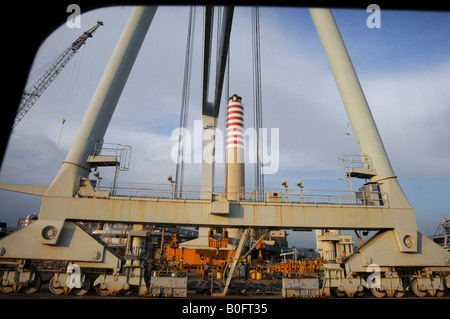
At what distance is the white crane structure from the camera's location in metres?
12.1

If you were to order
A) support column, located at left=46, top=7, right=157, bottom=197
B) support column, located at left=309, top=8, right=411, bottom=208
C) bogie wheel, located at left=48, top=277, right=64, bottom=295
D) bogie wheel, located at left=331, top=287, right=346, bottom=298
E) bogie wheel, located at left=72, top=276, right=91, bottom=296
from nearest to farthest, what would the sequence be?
bogie wheel, located at left=48, top=277, right=64, bottom=295, bogie wheel, located at left=72, top=276, right=91, bottom=296, support column, located at left=46, top=7, right=157, bottom=197, bogie wheel, located at left=331, top=287, right=346, bottom=298, support column, located at left=309, top=8, right=411, bottom=208

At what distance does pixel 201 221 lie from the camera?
42.4 feet

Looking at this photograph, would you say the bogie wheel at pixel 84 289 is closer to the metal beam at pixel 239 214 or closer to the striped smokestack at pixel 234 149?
the metal beam at pixel 239 214

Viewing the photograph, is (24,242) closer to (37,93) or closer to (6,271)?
(6,271)

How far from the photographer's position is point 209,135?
3259cm

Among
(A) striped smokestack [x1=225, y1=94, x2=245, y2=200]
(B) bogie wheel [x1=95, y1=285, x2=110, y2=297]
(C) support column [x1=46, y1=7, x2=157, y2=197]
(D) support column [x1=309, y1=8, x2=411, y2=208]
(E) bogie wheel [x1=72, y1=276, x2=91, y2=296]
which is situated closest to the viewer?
(B) bogie wheel [x1=95, y1=285, x2=110, y2=297]

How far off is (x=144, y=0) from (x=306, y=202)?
1210 centimetres

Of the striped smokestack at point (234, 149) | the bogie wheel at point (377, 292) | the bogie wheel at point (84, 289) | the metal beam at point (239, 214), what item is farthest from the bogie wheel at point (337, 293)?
the striped smokestack at point (234, 149)

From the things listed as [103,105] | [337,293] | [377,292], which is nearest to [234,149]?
[103,105]

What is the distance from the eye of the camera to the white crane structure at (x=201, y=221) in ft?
Answer: 39.6

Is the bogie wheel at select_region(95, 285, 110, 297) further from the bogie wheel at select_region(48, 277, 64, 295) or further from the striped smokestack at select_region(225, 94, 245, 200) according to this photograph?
the striped smokestack at select_region(225, 94, 245, 200)

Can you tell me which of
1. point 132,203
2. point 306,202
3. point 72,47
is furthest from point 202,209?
point 72,47

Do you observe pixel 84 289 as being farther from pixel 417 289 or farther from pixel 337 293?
pixel 417 289

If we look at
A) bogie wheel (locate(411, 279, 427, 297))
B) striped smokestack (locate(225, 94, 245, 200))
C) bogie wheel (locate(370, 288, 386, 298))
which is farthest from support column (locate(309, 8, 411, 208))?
striped smokestack (locate(225, 94, 245, 200))
